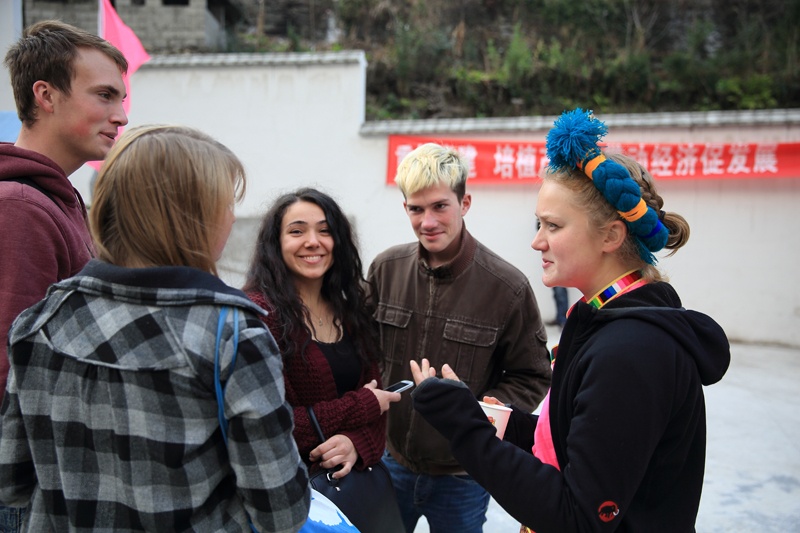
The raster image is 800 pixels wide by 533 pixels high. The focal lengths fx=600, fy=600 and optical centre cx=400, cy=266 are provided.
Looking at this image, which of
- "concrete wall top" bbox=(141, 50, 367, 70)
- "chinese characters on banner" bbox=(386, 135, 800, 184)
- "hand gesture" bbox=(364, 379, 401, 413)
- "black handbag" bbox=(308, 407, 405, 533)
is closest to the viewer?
"black handbag" bbox=(308, 407, 405, 533)

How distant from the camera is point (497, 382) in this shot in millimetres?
1958

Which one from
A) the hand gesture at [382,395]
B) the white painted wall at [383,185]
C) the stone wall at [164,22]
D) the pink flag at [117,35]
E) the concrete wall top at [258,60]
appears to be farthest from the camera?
the stone wall at [164,22]

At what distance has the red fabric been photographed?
1.19 m

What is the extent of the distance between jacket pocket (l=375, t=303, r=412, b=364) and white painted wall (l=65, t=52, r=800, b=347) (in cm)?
497

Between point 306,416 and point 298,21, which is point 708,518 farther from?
point 298,21

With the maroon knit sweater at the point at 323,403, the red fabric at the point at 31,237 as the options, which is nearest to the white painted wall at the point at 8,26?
the red fabric at the point at 31,237

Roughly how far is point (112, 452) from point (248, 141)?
6.73 metres

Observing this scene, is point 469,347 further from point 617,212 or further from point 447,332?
point 617,212

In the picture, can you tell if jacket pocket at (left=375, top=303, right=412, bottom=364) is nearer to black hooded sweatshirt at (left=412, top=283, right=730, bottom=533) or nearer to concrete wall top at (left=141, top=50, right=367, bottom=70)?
black hooded sweatshirt at (left=412, top=283, right=730, bottom=533)

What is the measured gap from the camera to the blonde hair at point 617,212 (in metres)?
1.14

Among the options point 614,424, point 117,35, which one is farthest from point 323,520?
point 117,35

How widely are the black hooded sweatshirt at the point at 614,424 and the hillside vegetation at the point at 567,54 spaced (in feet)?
26.0

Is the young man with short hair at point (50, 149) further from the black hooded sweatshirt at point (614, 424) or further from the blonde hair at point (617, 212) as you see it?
the blonde hair at point (617, 212)

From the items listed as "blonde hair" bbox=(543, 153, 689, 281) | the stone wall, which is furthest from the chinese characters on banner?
the stone wall
